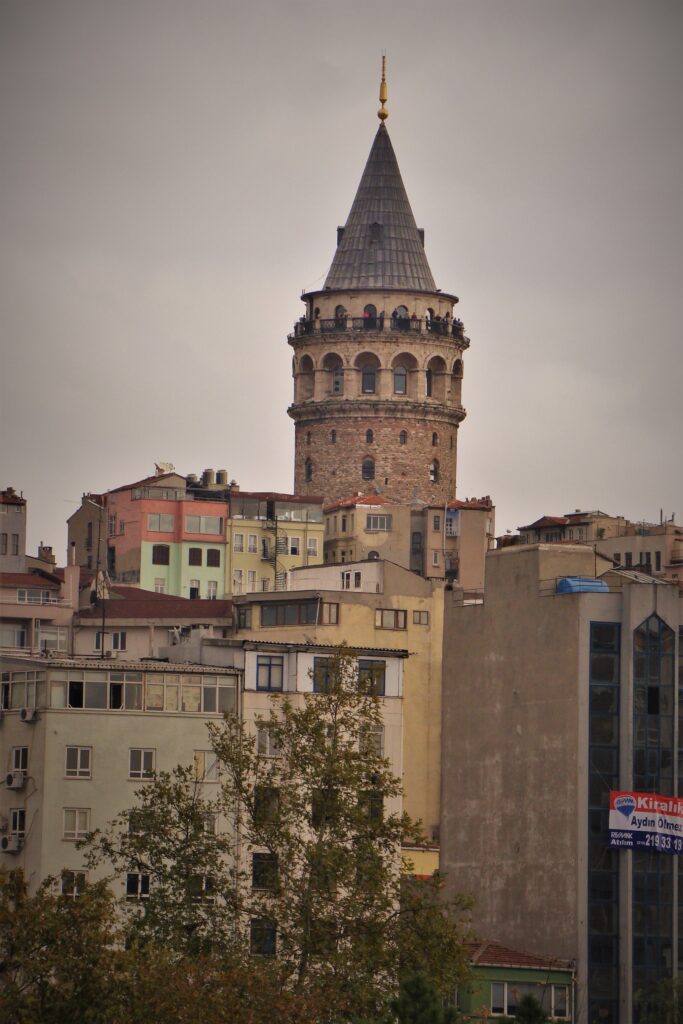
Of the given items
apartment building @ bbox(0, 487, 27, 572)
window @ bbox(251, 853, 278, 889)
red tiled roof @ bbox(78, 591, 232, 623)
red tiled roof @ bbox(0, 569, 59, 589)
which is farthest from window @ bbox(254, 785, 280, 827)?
apartment building @ bbox(0, 487, 27, 572)

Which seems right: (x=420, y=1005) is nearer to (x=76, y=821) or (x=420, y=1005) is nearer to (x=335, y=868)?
(x=335, y=868)

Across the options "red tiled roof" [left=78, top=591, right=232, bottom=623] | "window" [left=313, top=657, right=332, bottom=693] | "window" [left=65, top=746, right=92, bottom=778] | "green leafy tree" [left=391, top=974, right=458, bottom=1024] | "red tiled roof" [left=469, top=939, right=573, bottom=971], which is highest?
"red tiled roof" [left=78, top=591, right=232, bottom=623]

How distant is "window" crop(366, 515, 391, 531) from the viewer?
504 ft

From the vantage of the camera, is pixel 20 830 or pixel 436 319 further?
pixel 436 319

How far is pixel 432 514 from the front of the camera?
15225cm

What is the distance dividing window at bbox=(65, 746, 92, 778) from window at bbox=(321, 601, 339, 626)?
28.8 meters

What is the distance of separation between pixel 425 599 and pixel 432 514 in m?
31.1

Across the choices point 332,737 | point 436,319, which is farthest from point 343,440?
point 332,737

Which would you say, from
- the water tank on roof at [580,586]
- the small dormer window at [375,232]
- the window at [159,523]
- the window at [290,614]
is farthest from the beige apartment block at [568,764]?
the small dormer window at [375,232]

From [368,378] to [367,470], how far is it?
5519 mm

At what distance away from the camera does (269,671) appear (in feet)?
308

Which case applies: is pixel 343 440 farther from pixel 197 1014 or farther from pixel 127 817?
pixel 197 1014

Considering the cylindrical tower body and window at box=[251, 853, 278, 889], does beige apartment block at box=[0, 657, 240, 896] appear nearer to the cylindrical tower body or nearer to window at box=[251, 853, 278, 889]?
window at box=[251, 853, 278, 889]

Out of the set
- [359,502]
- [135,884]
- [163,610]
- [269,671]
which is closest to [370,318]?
[359,502]
